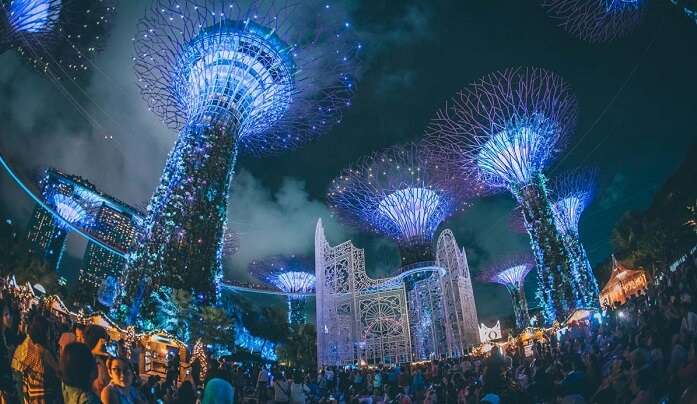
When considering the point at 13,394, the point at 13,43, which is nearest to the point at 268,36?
the point at 13,43

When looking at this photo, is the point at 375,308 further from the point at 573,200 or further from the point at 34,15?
the point at 34,15

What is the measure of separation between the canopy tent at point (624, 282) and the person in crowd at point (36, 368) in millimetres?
42220

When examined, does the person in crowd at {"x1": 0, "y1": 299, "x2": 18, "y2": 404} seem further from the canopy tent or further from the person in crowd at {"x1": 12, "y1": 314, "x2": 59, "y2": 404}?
the canopy tent

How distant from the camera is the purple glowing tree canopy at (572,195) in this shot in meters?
30.9

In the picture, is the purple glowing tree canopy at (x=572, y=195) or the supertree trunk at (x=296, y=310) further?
the supertree trunk at (x=296, y=310)

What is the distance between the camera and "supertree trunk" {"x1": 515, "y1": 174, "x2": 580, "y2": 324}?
23.7 m

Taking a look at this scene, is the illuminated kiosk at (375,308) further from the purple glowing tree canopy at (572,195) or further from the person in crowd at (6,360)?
the person in crowd at (6,360)

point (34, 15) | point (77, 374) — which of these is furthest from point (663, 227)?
point (34, 15)

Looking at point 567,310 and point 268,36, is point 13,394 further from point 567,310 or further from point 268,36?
point 567,310

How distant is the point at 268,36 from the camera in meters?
24.3

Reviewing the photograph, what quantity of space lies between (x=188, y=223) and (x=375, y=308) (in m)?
12.4

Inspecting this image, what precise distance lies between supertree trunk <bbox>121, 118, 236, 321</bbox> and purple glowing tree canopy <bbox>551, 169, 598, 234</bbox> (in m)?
26.1

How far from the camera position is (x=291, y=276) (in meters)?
53.4

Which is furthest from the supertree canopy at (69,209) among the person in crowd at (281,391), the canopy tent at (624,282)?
the canopy tent at (624,282)
